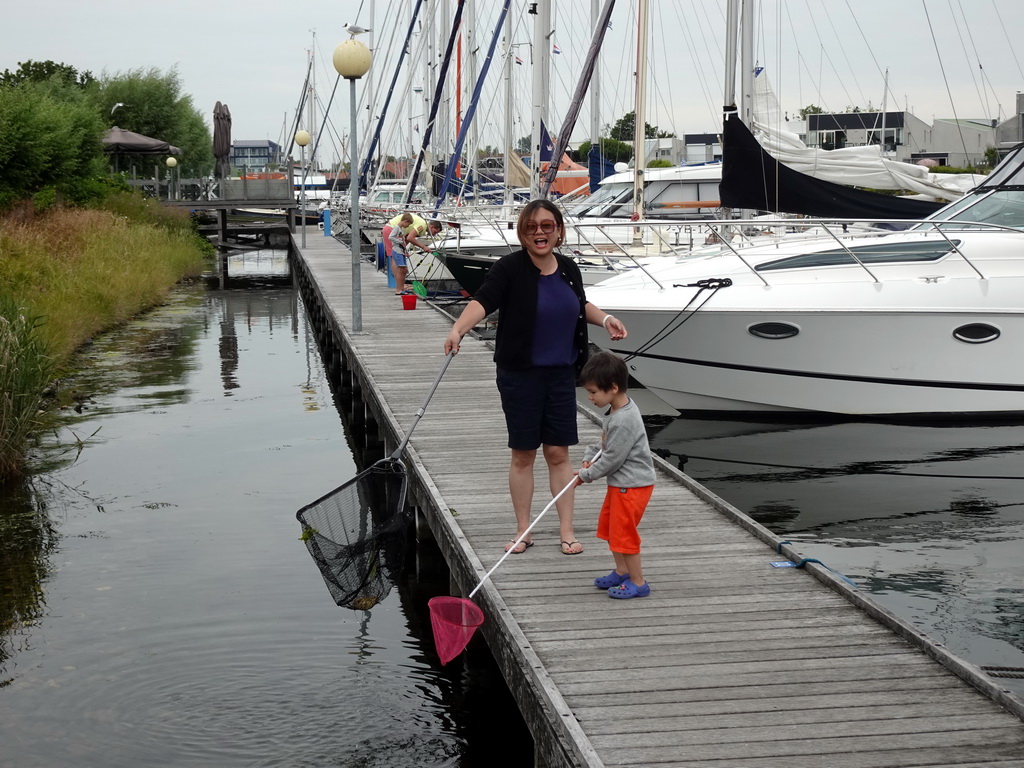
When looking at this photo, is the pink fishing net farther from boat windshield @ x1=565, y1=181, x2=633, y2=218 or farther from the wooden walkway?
boat windshield @ x1=565, y1=181, x2=633, y2=218

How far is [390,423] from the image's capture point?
33.0 ft

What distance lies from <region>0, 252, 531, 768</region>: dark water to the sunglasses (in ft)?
8.03

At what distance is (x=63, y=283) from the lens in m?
19.5

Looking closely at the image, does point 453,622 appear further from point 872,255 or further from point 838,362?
point 872,255

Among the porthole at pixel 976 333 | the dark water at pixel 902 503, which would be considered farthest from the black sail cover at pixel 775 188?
the dark water at pixel 902 503

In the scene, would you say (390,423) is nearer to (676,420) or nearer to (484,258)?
(676,420)

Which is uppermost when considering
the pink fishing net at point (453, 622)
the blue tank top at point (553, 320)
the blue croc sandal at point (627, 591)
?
the blue tank top at point (553, 320)

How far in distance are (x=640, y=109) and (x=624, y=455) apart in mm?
11606

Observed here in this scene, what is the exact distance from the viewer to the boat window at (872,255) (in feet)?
40.3

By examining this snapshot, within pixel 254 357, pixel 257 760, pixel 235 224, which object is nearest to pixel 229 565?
pixel 257 760

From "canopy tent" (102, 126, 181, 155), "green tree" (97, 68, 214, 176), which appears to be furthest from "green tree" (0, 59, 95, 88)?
"canopy tent" (102, 126, 181, 155)

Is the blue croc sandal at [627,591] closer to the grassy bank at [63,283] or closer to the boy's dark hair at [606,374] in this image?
the boy's dark hair at [606,374]

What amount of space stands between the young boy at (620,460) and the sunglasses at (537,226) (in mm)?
736

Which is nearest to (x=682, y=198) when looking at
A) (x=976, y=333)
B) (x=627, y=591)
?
(x=976, y=333)
